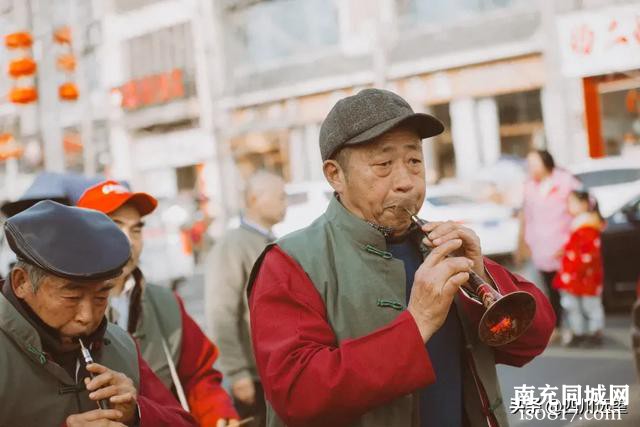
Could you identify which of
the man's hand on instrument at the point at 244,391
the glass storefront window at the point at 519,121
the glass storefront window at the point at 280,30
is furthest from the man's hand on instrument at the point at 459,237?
the glass storefront window at the point at 280,30

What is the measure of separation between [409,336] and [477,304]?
269mm

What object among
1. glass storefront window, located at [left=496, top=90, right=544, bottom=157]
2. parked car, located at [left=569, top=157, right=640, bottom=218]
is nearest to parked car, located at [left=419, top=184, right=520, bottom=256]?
glass storefront window, located at [left=496, top=90, right=544, bottom=157]

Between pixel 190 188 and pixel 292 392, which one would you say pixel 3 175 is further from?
pixel 292 392

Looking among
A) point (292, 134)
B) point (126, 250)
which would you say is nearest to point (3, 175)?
point (292, 134)

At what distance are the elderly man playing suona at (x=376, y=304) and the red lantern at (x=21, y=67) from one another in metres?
7.96

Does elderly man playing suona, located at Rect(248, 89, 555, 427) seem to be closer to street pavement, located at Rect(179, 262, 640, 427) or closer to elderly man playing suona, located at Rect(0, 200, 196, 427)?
elderly man playing suona, located at Rect(0, 200, 196, 427)

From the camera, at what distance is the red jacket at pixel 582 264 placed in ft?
21.9

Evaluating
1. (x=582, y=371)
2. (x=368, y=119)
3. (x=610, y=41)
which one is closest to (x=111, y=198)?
(x=368, y=119)

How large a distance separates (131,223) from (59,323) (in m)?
1.01

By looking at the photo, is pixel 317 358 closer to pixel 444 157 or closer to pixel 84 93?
pixel 444 157

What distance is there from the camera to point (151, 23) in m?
18.4

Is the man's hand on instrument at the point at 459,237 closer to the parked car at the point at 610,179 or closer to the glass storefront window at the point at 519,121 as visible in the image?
the parked car at the point at 610,179

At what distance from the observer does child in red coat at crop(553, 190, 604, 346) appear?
6688 mm
